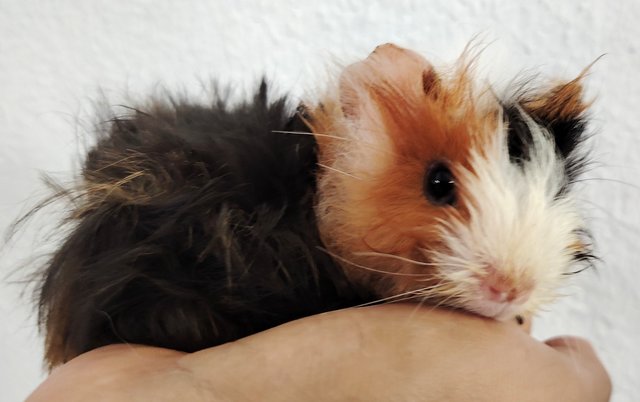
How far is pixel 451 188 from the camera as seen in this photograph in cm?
38

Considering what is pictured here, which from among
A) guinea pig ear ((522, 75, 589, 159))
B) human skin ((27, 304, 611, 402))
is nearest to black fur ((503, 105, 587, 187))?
guinea pig ear ((522, 75, 589, 159))

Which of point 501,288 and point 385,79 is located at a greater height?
point 385,79

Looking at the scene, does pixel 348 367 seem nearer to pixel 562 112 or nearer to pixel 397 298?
pixel 397 298

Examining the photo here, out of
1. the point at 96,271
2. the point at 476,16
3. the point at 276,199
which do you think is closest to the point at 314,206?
the point at 276,199

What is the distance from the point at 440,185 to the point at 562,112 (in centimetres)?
10

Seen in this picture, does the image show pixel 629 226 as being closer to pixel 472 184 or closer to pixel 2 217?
pixel 472 184

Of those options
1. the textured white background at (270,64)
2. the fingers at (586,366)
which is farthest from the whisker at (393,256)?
the textured white background at (270,64)

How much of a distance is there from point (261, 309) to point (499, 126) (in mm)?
178

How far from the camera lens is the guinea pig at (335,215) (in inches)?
14.8

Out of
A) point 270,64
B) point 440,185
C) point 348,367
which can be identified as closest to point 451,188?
point 440,185

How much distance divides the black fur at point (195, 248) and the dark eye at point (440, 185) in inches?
3.1

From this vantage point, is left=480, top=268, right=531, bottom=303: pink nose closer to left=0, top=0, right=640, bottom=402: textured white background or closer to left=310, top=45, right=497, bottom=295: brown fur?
left=310, top=45, right=497, bottom=295: brown fur

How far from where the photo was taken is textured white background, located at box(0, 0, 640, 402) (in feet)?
2.48

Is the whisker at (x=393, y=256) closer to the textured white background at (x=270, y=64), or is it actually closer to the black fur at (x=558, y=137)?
the black fur at (x=558, y=137)
